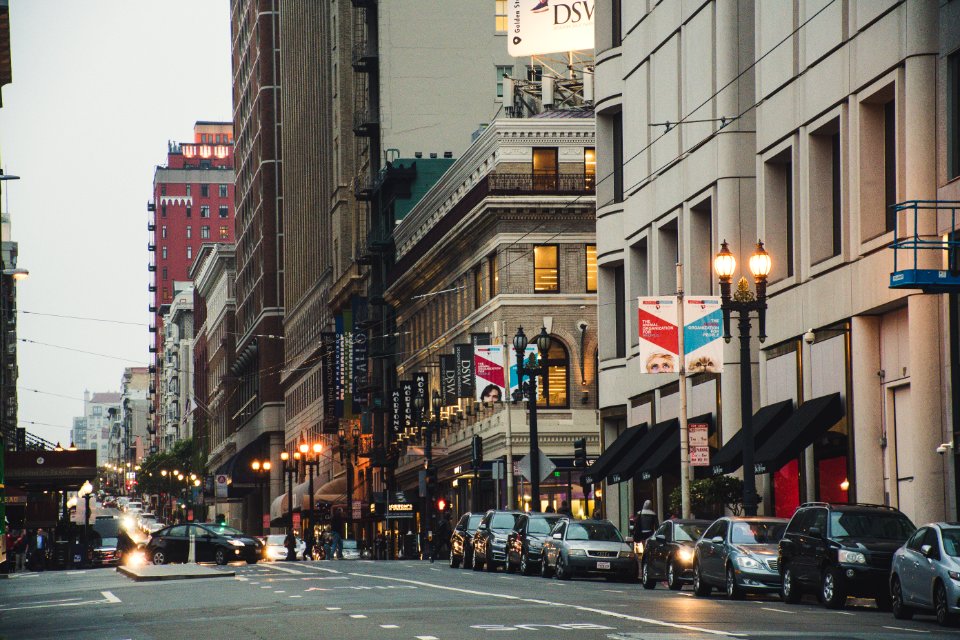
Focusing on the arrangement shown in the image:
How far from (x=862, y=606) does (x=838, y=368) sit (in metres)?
10.9

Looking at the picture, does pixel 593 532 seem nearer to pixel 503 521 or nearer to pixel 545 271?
pixel 503 521

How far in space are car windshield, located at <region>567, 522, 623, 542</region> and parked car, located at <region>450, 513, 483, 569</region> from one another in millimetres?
8732

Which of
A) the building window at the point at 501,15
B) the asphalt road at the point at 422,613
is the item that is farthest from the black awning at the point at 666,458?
the building window at the point at 501,15

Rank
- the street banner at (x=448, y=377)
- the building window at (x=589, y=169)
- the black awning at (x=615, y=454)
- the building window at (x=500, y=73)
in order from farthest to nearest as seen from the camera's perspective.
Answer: the building window at (x=500, y=73) < the street banner at (x=448, y=377) < the building window at (x=589, y=169) < the black awning at (x=615, y=454)

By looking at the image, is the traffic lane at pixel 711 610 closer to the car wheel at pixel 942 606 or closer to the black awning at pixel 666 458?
the car wheel at pixel 942 606

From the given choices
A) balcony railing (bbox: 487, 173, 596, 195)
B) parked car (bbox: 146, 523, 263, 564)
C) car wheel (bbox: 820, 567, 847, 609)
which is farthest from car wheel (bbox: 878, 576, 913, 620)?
balcony railing (bbox: 487, 173, 596, 195)

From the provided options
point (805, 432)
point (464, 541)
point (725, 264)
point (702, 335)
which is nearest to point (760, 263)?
point (725, 264)

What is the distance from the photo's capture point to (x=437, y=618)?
23.1 meters

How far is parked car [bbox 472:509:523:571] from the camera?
44.9m

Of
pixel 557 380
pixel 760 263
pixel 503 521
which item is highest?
pixel 760 263

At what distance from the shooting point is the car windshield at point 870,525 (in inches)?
1043

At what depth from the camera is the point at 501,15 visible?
87.2 meters

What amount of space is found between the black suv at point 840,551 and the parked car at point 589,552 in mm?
10008

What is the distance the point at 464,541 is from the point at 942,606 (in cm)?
2687
